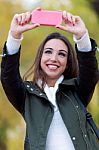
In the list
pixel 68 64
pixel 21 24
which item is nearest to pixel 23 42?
pixel 68 64

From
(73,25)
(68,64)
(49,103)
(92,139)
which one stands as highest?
(73,25)

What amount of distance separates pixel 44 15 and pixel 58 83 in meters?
0.24

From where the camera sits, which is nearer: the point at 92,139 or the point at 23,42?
the point at 92,139

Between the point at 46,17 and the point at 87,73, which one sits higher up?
the point at 46,17

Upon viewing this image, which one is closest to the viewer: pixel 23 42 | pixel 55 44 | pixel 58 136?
pixel 58 136

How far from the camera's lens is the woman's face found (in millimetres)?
1633

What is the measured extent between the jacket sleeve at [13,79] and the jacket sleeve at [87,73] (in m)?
0.20

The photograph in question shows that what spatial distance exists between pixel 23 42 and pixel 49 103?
2207 millimetres

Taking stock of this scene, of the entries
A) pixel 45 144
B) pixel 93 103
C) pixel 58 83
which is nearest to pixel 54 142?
pixel 45 144

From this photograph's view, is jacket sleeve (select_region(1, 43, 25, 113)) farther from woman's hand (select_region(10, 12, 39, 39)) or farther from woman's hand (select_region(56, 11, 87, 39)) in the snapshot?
woman's hand (select_region(56, 11, 87, 39))

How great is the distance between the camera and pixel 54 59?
5.33ft

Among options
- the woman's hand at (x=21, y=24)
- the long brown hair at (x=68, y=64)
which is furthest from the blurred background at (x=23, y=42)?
the woman's hand at (x=21, y=24)

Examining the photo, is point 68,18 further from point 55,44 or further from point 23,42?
point 23,42

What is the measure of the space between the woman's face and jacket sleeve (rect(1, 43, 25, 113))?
10cm
